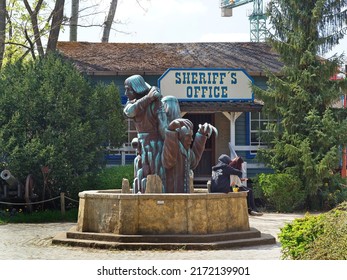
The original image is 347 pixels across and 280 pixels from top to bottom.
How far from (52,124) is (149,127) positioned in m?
6.99

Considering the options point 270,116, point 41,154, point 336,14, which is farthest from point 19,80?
point 336,14

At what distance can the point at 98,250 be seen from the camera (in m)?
13.0

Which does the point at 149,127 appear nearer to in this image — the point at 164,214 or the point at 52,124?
the point at 164,214

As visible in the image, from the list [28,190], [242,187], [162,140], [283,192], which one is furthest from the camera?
[283,192]

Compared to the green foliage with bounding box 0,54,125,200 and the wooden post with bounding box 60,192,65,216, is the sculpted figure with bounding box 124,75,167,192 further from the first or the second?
the green foliage with bounding box 0,54,125,200

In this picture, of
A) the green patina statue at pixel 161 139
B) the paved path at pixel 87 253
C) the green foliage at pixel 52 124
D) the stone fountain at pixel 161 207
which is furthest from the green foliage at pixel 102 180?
the stone fountain at pixel 161 207

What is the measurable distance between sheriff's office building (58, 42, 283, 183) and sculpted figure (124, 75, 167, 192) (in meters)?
10.2

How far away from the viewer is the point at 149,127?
15.2m

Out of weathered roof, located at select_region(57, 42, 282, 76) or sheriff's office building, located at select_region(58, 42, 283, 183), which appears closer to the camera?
sheriff's office building, located at select_region(58, 42, 283, 183)

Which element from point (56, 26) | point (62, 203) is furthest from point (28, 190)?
point (56, 26)

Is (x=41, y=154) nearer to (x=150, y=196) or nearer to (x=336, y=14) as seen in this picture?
(x=150, y=196)

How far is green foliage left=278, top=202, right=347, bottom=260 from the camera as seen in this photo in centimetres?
895

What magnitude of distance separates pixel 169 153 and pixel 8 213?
7.55m

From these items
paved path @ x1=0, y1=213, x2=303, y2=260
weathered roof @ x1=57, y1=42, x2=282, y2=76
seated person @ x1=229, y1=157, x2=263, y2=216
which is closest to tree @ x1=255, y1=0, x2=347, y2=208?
seated person @ x1=229, y1=157, x2=263, y2=216
